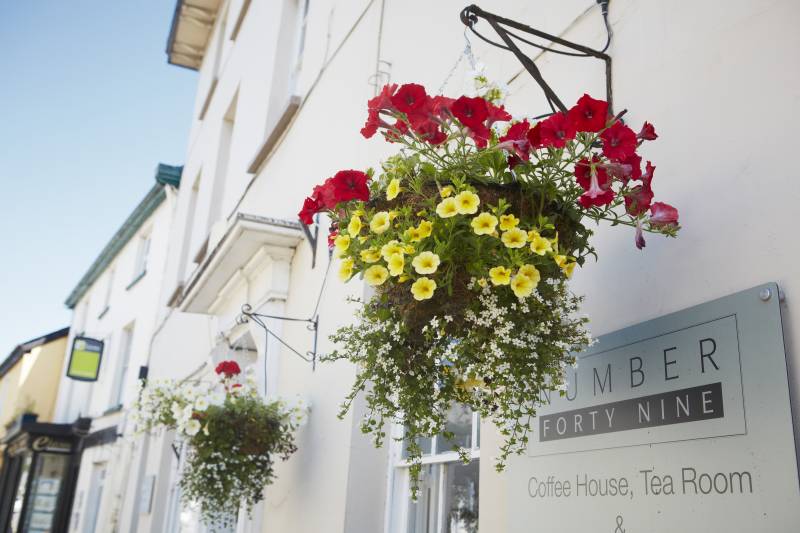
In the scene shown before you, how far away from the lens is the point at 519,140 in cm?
184

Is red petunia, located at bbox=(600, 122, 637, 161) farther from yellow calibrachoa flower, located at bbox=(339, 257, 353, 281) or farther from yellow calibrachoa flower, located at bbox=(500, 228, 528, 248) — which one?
yellow calibrachoa flower, located at bbox=(339, 257, 353, 281)

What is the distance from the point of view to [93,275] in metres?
18.8

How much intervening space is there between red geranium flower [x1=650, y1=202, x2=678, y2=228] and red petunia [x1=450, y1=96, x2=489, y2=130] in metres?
0.48

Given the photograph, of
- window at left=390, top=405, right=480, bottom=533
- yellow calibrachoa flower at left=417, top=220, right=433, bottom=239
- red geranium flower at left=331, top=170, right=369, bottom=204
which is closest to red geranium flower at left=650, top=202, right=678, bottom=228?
yellow calibrachoa flower at left=417, top=220, right=433, bottom=239

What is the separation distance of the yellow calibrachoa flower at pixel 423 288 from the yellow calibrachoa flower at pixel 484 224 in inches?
6.6

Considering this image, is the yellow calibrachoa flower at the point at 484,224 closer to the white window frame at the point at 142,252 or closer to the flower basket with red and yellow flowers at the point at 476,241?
the flower basket with red and yellow flowers at the point at 476,241

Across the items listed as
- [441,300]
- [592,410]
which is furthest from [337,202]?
[592,410]

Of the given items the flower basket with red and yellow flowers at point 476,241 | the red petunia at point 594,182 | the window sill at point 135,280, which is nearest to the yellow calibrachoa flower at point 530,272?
the flower basket with red and yellow flowers at point 476,241

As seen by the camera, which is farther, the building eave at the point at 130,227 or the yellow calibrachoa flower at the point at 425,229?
the building eave at the point at 130,227

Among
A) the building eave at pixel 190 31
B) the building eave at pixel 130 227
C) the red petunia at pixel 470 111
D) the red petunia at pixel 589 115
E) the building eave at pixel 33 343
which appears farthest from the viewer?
the building eave at pixel 33 343

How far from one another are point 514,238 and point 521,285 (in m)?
0.11

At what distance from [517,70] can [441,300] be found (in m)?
1.53

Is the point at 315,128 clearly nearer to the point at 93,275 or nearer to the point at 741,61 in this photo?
the point at 741,61

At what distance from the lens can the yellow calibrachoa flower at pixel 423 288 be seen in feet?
5.88
